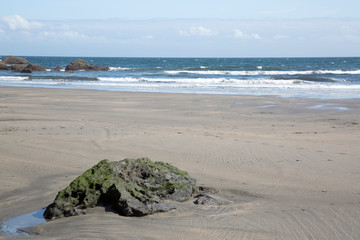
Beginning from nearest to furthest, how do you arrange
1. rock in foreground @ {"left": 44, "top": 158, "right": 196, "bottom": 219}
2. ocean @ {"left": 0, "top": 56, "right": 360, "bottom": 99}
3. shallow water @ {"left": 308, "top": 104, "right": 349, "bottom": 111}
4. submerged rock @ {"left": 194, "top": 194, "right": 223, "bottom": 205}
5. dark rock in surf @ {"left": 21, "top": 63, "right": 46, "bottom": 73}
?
rock in foreground @ {"left": 44, "top": 158, "right": 196, "bottom": 219}, submerged rock @ {"left": 194, "top": 194, "right": 223, "bottom": 205}, shallow water @ {"left": 308, "top": 104, "right": 349, "bottom": 111}, ocean @ {"left": 0, "top": 56, "right": 360, "bottom": 99}, dark rock in surf @ {"left": 21, "top": 63, "right": 46, "bottom": 73}

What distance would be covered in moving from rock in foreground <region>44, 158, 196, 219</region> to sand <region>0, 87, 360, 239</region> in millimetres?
126

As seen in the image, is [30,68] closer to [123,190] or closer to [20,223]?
[20,223]

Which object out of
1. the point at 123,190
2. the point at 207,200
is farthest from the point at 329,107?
the point at 123,190

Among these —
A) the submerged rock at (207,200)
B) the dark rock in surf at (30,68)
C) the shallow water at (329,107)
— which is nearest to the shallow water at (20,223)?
the submerged rock at (207,200)

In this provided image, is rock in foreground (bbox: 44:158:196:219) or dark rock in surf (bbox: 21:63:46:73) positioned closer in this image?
rock in foreground (bbox: 44:158:196:219)

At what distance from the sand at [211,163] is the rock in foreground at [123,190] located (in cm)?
13

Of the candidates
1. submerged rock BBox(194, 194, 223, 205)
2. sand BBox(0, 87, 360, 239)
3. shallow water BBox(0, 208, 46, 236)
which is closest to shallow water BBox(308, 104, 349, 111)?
sand BBox(0, 87, 360, 239)

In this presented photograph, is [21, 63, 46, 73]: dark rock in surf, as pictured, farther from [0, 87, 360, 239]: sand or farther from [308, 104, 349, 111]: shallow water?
[308, 104, 349, 111]: shallow water

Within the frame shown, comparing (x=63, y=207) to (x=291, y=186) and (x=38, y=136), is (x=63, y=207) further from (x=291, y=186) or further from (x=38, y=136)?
(x=38, y=136)

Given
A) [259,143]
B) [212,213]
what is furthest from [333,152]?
[212,213]

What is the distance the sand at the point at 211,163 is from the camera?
386 cm

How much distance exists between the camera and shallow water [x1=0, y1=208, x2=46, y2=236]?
377 centimetres

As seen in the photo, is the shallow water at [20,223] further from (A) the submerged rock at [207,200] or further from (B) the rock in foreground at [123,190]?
(A) the submerged rock at [207,200]

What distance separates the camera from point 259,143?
7.75 m
